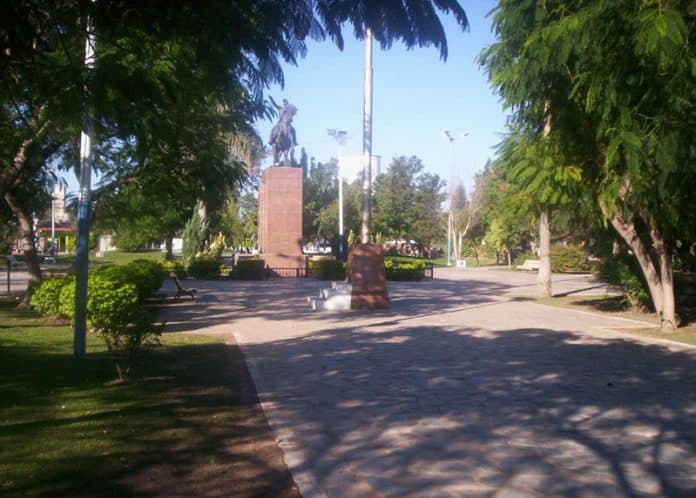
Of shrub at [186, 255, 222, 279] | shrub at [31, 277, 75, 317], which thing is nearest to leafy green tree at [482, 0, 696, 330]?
shrub at [31, 277, 75, 317]

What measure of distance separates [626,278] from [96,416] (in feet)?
51.2

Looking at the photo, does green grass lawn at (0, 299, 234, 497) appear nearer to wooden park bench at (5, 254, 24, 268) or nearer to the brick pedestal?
wooden park bench at (5, 254, 24, 268)

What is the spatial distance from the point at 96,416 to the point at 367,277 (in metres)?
12.1

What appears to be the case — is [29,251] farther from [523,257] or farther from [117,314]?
[523,257]

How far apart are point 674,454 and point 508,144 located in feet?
36.6

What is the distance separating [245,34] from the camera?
18.1 ft

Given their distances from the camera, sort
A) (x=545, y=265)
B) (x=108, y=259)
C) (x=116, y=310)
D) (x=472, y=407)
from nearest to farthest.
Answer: (x=472, y=407) < (x=116, y=310) < (x=545, y=265) < (x=108, y=259)

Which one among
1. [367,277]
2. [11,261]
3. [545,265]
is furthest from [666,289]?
[11,261]

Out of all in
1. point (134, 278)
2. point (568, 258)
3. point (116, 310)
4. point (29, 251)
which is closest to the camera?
point (116, 310)

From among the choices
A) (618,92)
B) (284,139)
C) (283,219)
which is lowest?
(283,219)

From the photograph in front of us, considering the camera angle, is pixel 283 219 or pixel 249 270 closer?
pixel 249 270

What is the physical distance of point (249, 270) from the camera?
1304 inches

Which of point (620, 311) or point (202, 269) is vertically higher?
point (202, 269)

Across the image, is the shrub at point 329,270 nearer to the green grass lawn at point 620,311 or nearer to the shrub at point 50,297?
A: the green grass lawn at point 620,311
